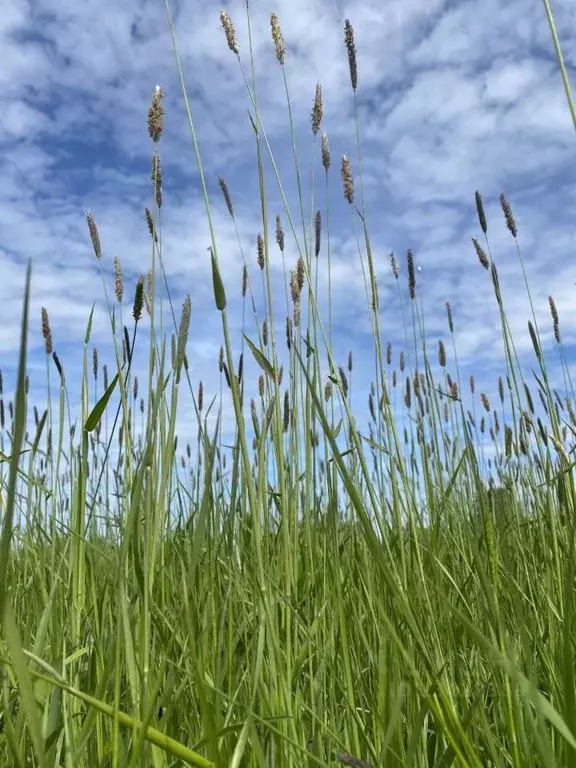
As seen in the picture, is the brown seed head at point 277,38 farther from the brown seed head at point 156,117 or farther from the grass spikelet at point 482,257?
the grass spikelet at point 482,257

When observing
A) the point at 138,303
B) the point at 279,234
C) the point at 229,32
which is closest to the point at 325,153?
the point at 279,234

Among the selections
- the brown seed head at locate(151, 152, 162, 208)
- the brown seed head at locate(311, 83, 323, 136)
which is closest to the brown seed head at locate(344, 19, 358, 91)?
the brown seed head at locate(311, 83, 323, 136)

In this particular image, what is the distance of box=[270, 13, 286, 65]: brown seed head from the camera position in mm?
1146

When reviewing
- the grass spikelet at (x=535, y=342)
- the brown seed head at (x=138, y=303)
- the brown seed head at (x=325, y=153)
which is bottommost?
the brown seed head at (x=138, y=303)

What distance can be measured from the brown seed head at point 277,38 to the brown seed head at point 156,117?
30 cm

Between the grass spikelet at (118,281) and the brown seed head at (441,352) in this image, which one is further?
the brown seed head at (441,352)

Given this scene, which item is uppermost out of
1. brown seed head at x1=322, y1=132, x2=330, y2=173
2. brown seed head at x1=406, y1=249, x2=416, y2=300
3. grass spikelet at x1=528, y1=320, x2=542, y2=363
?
brown seed head at x1=322, y1=132, x2=330, y2=173

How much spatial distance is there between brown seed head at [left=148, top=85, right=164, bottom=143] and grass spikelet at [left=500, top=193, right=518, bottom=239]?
1055mm

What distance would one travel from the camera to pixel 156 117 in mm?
922

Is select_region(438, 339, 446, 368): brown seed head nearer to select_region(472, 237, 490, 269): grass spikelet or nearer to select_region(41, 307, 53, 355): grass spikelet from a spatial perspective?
select_region(472, 237, 490, 269): grass spikelet

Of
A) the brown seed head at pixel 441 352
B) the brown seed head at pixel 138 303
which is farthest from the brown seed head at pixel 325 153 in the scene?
the brown seed head at pixel 441 352

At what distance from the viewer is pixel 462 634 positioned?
1.23 m

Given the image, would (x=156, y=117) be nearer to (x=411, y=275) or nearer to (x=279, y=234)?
(x=279, y=234)

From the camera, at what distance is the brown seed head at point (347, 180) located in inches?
53.9
